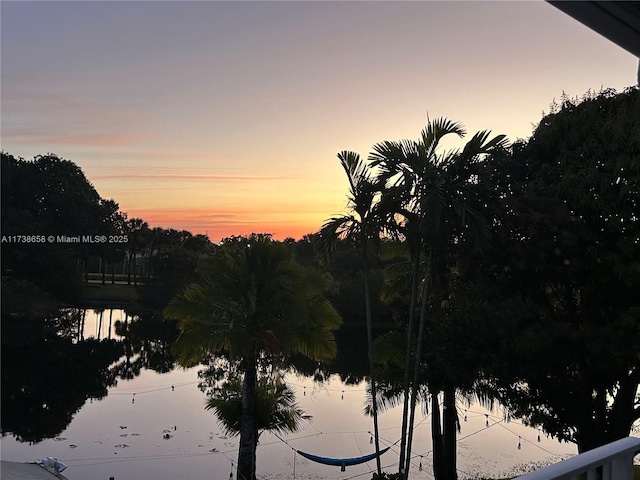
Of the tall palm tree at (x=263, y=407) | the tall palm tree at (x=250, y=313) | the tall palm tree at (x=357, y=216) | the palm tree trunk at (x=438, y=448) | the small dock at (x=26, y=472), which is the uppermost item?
the tall palm tree at (x=357, y=216)

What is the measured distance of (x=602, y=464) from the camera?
1.57 m

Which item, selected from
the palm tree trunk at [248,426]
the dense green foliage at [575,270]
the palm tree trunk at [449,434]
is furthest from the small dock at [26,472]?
the dense green foliage at [575,270]

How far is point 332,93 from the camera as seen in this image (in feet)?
52.8

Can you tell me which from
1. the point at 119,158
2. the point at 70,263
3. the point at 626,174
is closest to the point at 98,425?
the point at 119,158

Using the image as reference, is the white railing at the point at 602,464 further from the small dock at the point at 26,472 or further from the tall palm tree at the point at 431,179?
the small dock at the point at 26,472

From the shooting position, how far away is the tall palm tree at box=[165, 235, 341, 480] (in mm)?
9953

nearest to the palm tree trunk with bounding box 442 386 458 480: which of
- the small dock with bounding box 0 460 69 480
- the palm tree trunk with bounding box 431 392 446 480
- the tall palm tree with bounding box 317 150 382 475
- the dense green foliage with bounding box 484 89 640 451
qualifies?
the palm tree trunk with bounding box 431 392 446 480

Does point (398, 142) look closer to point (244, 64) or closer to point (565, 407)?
point (565, 407)

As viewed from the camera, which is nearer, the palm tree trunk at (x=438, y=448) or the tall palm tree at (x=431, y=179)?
the tall palm tree at (x=431, y=179)

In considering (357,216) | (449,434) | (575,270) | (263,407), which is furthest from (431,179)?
(449,434)

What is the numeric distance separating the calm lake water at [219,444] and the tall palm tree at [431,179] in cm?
649

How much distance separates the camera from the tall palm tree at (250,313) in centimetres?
995

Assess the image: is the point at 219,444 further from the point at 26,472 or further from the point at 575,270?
the point at 575,270

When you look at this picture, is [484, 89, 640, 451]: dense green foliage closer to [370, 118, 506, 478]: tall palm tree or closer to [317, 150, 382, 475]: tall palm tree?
[370, 118, 506, 478]: tall palm tree
